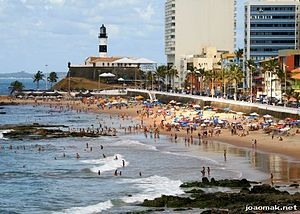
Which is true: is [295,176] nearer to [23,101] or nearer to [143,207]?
[143,207]

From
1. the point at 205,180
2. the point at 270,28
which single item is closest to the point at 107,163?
the point at 205,180

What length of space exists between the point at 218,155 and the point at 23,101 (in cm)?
12284

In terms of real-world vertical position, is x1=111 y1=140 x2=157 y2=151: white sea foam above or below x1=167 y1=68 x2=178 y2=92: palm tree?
below

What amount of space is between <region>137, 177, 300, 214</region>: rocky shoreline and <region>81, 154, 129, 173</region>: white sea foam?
44.9 ft

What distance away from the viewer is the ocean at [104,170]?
4269 cm

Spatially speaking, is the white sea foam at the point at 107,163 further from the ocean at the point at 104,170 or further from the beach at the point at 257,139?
the beach at the point at 257,139

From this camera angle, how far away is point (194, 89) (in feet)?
549

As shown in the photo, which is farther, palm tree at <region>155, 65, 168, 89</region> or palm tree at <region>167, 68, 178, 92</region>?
palm tree at <region>155, 65, 168, 89</region>

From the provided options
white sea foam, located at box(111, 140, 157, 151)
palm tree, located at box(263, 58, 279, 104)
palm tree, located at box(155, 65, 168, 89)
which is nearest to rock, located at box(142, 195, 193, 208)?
white sea foam, located at box(111, 140, 157, 151)

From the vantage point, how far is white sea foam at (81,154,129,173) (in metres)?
56.0

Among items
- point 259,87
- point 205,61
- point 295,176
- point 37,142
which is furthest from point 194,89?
point 295,176

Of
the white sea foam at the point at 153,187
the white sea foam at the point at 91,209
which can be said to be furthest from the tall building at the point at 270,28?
the white sea foam at the point at 91,209

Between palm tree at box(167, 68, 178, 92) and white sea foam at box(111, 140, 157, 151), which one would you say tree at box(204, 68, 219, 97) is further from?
white sea foam at box(111, 140, 157, 151)

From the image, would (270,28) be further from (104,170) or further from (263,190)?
(263,190)
